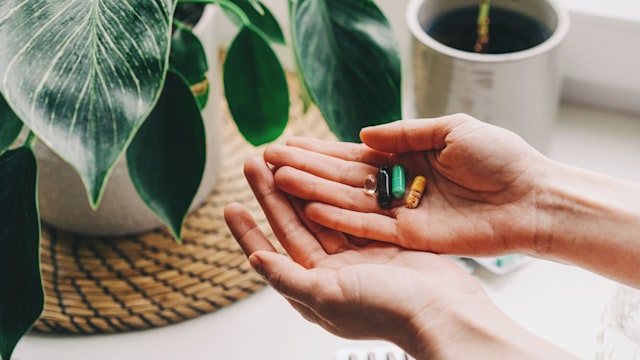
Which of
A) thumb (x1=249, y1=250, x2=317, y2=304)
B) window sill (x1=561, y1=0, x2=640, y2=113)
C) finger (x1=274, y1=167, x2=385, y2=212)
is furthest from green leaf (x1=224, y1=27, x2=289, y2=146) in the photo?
window sill (x1=561, y1=0, x2=640, y2=113)

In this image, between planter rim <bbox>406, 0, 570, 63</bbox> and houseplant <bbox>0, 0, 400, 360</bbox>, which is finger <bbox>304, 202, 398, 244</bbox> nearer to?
houseplant <bbox>0, 0, 400, 360</bbox>

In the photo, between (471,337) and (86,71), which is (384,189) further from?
(86,71)

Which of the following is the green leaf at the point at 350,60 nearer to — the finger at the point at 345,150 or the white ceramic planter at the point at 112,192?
the finger at the point at 345,150

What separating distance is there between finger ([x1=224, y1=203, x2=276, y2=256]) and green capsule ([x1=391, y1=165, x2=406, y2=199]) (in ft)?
0.49

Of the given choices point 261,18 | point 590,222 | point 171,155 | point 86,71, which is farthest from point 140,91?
point 590,222

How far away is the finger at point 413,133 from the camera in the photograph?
32.8 inches

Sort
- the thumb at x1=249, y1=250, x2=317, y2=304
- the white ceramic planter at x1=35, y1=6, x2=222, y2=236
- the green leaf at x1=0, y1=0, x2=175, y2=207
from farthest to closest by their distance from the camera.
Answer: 1. the white ceramic planter at x1=35, y1=6, x2=222, y2=236
2. the thumb at x1=249, y1=250, x2=317, y2=304
3. the green leaf at x1=0, y1=0, x2=175, y2=207

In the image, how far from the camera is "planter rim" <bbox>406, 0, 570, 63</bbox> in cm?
93

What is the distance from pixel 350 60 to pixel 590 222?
1.02ft

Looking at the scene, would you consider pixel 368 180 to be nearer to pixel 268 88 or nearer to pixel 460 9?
pixel 268 88

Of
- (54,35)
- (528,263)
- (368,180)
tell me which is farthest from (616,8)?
(54,35)

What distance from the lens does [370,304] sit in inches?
29.3

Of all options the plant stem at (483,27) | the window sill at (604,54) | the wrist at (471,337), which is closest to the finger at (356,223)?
the wrist at (471,337)

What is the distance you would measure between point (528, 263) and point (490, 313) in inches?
12.3
